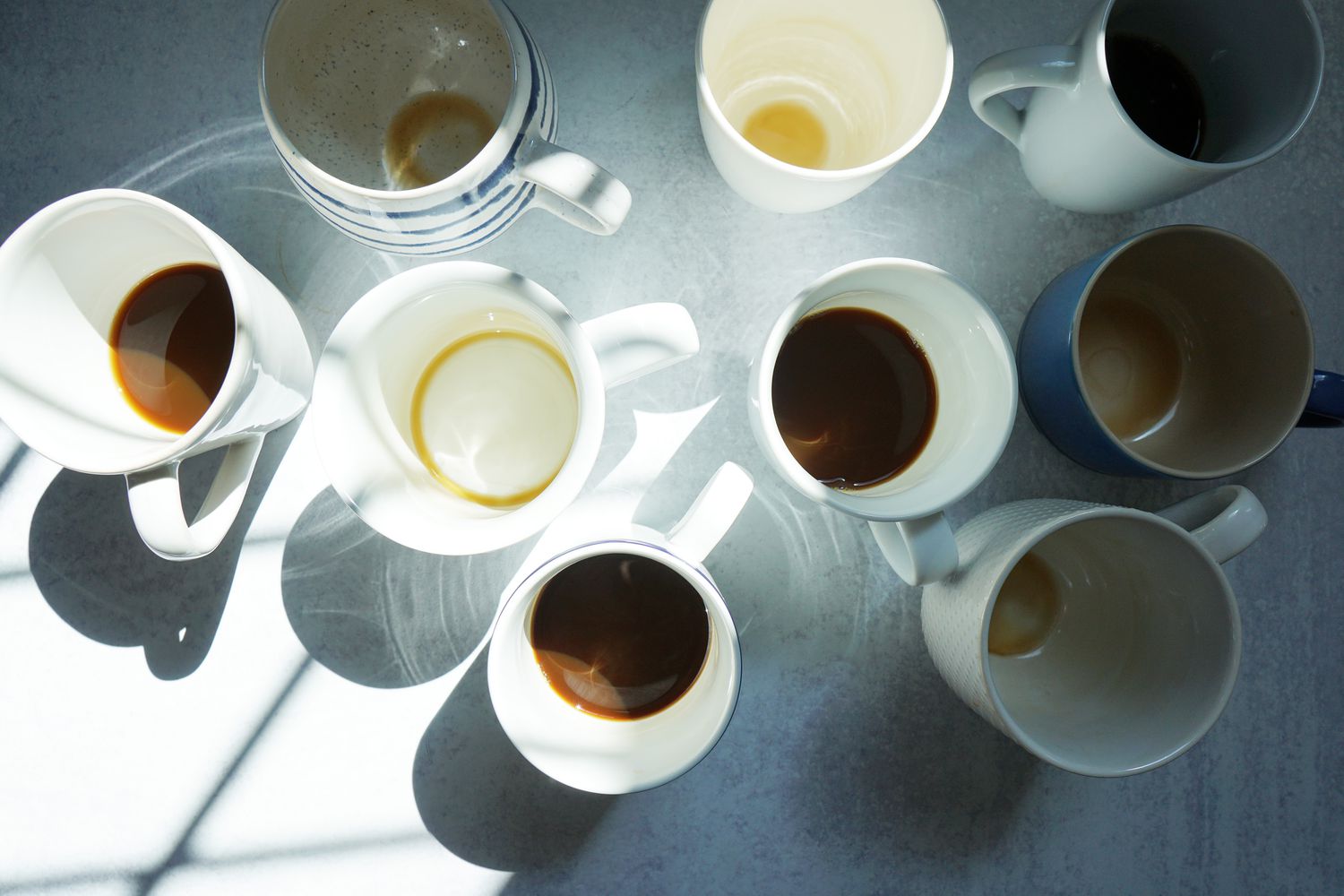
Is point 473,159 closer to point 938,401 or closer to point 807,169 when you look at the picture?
point 807,169

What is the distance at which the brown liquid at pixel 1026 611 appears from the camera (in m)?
0.83

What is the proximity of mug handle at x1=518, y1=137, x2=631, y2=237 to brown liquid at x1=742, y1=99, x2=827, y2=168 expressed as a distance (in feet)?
0.70

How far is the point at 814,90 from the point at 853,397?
0.98 feet

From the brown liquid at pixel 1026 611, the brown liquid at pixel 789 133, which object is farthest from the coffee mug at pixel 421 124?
the brown liquid at pixel 1026 611

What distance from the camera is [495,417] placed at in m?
0.73

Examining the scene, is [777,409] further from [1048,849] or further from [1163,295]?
[1048,849]

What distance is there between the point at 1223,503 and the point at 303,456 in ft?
2.79

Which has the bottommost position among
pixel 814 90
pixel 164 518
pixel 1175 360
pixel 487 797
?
pixel 487 797

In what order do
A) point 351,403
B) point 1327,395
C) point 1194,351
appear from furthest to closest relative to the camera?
1. point 1194,351
2. point 1327,395
3. point 351,403

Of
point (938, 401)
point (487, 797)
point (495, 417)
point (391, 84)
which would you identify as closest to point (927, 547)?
point (938, 401)

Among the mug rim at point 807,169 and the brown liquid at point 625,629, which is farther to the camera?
the brown liquid at point 625,629

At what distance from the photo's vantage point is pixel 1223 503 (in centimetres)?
74

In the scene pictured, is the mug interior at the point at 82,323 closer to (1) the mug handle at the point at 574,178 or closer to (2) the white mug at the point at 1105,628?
(1) the mug handle at the point at 574,178

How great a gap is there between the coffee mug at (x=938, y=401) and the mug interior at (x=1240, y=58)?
251 mm
